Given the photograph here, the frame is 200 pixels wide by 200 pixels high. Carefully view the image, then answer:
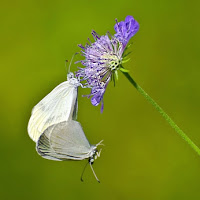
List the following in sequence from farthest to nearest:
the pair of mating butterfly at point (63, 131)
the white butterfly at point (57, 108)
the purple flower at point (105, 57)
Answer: the white butterfly at point (57, 108) < the pair of mating butterfly at point (63, 131) < the purple flower at point (105, 57)

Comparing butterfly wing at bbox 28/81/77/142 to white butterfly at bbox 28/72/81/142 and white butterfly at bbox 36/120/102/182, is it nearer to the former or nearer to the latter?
white butterfly at bbox 28/72/81/142

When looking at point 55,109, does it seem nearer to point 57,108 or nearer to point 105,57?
point 57,108

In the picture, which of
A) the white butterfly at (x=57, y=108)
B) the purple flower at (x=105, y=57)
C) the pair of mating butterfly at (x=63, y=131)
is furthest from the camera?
the white butterfly at (x=57, y=108)

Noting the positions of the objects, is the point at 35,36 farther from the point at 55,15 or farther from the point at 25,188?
the point at 25,188

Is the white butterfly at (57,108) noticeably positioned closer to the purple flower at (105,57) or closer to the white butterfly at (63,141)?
the white butterfly at (63,141)

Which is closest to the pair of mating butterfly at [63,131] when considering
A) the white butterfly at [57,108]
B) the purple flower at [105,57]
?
the white butterfly at [57,108]

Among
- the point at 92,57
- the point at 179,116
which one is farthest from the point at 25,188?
the point at 92,57

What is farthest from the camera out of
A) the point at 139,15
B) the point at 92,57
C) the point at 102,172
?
the point at 139,15

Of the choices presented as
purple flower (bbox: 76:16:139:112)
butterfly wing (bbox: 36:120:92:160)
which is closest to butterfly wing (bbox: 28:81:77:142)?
butterfly wing (bbox: 36:120:92:160)
